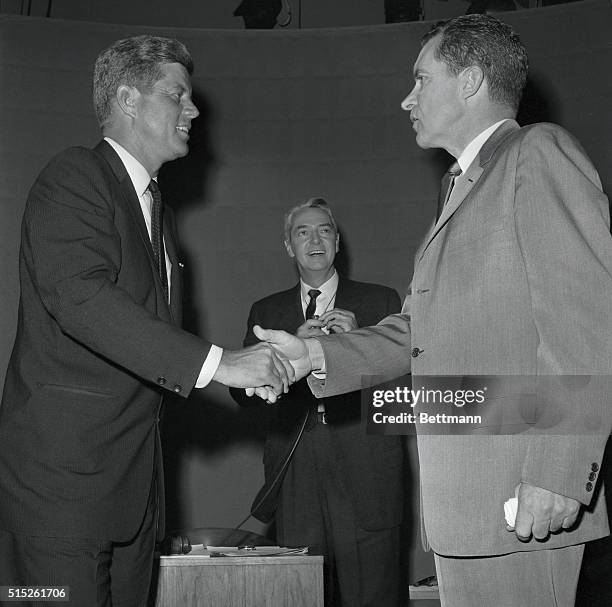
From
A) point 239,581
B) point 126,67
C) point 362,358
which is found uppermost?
point 126,67

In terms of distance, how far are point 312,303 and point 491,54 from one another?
1939 mm

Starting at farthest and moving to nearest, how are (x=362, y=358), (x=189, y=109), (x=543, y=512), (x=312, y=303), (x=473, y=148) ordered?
(x=312, y=303) < (x=189, y=109) < (x=362, y=358) < (x=473, y=148) < (x=543, y=512)

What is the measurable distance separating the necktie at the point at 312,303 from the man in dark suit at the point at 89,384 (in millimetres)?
1662

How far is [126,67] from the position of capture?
2625 millimetres

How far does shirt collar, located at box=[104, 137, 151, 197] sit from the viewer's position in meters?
2.41

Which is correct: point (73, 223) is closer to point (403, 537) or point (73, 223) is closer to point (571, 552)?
point (571, 552)

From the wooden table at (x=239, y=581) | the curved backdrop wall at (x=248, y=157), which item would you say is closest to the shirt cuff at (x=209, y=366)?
the wooden table at (x=239, y=581)

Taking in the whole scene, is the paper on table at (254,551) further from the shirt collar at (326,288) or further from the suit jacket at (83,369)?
the shirt collar at (326,288)

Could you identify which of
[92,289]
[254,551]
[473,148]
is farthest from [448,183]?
[254,551]

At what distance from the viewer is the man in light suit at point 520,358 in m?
1.62

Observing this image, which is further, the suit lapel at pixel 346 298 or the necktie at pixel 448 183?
the suit lapel at pixel 346 298

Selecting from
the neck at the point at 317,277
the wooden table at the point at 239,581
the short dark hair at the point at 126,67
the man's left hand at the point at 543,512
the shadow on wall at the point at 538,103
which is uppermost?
the shadow on wall at the point at 538,103

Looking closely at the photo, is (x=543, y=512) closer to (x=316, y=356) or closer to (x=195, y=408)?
(x=316, y=356)

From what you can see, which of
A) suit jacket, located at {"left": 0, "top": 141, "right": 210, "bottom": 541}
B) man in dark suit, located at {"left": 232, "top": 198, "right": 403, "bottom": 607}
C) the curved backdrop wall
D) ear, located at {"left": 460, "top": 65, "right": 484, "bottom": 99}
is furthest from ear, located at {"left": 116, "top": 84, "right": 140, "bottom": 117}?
the curved backdrop wall
